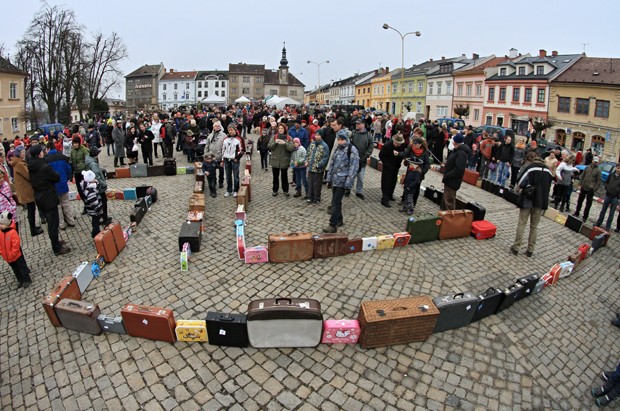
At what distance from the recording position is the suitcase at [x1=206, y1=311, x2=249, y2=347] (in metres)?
4.77

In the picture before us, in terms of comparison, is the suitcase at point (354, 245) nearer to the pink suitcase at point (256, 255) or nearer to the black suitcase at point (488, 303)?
the pink suitcase at point (256, 255)

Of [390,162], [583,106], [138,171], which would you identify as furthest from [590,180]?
[583,106]

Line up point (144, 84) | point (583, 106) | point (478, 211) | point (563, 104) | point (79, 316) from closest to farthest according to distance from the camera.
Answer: point (79, 316)
point (478, 211)
point (583, 106)
point (563, 104)
point (144, 84)

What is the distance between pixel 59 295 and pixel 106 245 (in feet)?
5.38

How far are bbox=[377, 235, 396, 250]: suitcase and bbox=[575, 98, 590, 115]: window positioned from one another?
111 ft

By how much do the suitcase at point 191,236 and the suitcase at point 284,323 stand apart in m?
2.77

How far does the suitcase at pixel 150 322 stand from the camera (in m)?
4.81

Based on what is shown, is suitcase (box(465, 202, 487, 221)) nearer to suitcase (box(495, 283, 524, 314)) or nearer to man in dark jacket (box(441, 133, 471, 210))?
man in dark jacket (box(441, 133, 471, 210))

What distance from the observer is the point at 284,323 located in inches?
188

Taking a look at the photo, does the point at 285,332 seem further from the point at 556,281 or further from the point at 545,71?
the point at 545,71

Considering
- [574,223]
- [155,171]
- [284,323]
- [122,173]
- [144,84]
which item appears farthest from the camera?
[144,84]

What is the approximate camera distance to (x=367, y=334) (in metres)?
4.85

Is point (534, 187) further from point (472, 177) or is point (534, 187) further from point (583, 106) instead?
point (583, 106)

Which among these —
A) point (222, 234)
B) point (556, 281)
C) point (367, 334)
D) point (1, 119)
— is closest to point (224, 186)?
point (222, 234)
